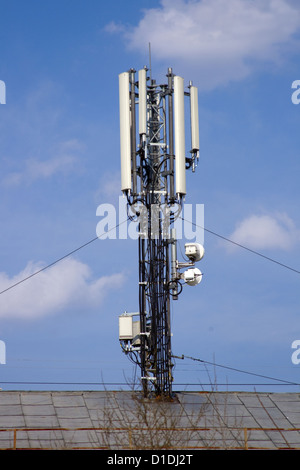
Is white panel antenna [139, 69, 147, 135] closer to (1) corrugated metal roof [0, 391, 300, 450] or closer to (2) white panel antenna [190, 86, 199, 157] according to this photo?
(2) white panel antenna [190, 86, 199, 157]

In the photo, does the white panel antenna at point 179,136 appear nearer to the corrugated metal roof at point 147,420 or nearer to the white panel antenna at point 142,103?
the white panel antenna at point 142,103

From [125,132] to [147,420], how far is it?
10.9m

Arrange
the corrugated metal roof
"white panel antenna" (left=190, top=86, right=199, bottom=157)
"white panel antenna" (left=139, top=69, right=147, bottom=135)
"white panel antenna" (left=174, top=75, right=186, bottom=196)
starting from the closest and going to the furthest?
the corrugated metal roof → "white panel antenna" (left=139, top=69, right=147, bottom=135) → "white panel antenna" (left=174, top=75, right=186, bottom=196) → "white panel antenna" (left=190, top=86, right=199, bottom=157)

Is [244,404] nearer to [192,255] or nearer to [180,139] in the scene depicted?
[192,255]

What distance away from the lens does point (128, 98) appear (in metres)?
32.4

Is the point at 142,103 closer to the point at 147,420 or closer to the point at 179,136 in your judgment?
the point at 179,136

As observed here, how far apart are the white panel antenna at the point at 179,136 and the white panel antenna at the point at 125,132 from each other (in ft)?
5.98

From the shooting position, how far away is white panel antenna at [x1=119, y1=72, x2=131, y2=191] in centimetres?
3172

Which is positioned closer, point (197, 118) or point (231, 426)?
point (231, 426)

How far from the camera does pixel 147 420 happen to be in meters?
29.5

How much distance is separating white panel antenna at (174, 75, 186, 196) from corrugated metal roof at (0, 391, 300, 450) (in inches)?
320

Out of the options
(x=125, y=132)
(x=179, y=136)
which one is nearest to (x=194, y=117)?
(x=179, y=136)
